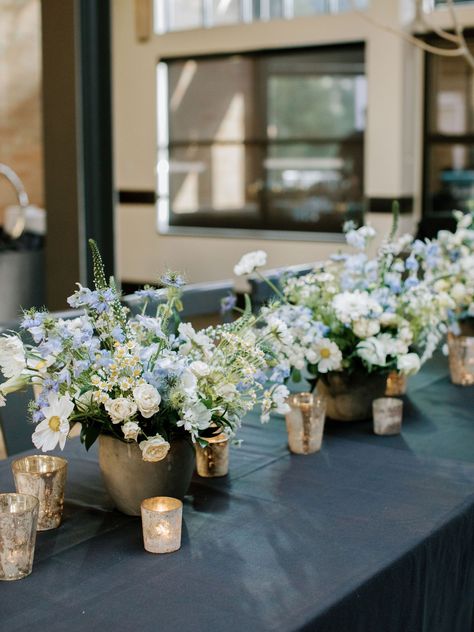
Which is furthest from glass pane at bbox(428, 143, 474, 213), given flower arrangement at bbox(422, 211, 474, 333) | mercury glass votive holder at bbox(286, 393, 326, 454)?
mercury glass votive holder at bbox(286, 393, 326, 454)

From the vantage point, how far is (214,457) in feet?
6.13

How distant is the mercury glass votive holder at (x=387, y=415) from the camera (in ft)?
7.13

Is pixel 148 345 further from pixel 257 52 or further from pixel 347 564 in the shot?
pixel 257 52

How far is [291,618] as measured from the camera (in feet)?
4.28

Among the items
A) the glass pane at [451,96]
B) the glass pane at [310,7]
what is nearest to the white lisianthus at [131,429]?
the glass pane at [451,96]

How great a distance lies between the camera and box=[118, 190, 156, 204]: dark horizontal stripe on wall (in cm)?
952

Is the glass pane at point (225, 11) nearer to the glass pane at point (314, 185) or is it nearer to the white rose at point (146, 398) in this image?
the glass pane at point (314, 185)

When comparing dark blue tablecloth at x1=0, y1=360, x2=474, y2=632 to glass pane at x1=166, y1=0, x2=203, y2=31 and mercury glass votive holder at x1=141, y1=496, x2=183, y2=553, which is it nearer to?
mercury glass votive holder at x1=141, y1=496, x2=183, y2=553

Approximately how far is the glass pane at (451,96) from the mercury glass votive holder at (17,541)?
6.96m

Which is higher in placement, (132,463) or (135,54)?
(135,54)

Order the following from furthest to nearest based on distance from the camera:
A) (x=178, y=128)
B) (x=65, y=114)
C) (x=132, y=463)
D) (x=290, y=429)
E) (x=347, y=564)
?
1. (x=178, y=128)
2. (x=65, y=114)
3. (x=290, y=429)
4. (x=132, y=463)
5. (x=347, y=564)

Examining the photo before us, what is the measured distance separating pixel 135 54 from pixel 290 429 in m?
7.95

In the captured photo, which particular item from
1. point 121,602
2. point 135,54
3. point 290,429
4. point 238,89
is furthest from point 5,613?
point 135,54

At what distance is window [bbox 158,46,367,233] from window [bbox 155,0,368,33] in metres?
0.32
